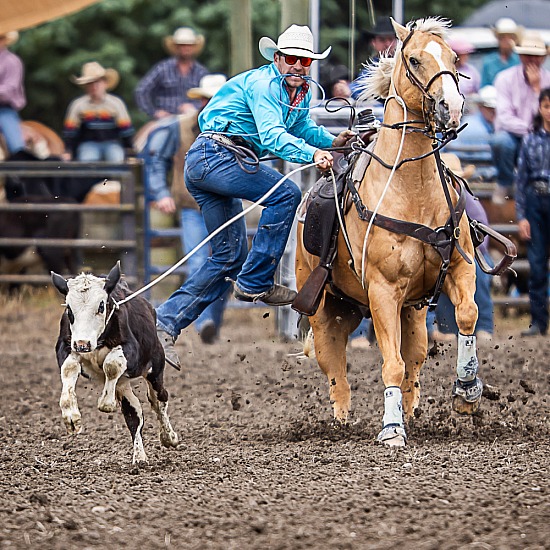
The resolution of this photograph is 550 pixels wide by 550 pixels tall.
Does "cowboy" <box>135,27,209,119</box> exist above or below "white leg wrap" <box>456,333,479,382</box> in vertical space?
above

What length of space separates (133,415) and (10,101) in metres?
8.09

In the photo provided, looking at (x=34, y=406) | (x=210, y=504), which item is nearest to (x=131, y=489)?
(x=210, y=504)

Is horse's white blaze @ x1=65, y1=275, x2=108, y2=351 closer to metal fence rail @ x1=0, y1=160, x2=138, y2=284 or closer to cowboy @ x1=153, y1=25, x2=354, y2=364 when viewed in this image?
cowboy @ x1=153, y1=25, x2=354, y2=364

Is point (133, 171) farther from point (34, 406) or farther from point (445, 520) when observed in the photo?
point (445, 520)

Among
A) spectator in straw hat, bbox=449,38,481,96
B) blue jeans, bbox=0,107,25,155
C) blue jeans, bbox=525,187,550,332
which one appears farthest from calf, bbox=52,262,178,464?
blue jeans, bbox=0,107,25,155

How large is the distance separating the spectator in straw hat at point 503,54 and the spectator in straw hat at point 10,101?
5160mm

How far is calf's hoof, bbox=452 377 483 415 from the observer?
21.9 ft

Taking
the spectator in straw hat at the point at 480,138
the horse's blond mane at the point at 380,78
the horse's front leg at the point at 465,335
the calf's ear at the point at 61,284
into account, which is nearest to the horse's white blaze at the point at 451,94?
the horse's blond mane at the point at 380,78

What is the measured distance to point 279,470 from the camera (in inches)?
235

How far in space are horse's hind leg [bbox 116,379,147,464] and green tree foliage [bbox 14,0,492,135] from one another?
12.8 meters

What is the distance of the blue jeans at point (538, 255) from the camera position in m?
11.4

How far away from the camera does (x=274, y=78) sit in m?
6.89

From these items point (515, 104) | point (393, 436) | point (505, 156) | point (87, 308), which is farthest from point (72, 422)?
point (515, 104)

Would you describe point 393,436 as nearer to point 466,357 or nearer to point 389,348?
point 389,348
